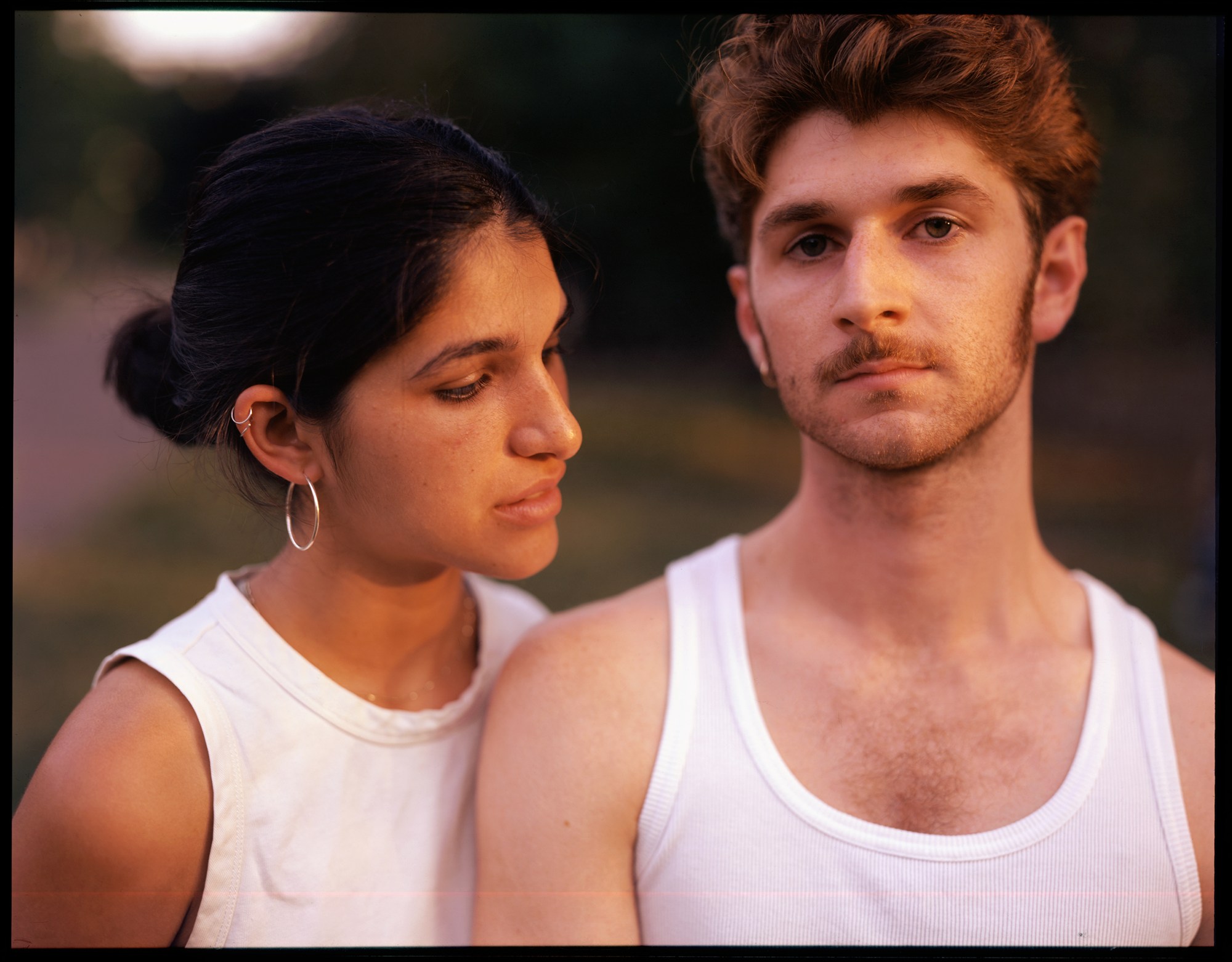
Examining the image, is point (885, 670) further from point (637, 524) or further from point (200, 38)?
point (200, 38)

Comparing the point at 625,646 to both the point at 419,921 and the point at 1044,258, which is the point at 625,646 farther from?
the point at 1044,258

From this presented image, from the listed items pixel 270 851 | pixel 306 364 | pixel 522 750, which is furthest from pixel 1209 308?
pixel 270 851

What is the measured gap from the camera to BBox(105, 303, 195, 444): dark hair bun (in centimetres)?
170

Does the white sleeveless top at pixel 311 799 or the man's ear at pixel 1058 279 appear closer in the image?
the white sleeveless top at pixel 311 799

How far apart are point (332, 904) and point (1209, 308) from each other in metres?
2.17

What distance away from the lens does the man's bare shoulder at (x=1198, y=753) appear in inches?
64.9

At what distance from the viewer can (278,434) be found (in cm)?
162

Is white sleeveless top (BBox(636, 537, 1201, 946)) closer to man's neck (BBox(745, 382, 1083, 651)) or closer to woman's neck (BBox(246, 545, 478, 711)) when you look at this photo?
man's neck (BBox(745, 382, 1083, 651))

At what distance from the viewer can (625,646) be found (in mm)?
A: 1825

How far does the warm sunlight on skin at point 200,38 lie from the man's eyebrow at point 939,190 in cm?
113

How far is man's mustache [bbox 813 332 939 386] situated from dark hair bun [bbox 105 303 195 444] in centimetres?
120

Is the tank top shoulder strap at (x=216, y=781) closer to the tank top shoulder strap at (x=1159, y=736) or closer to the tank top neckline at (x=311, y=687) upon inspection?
the tank top neckline at (x=311, y=687)

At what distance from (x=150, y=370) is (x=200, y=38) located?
2.17 feet

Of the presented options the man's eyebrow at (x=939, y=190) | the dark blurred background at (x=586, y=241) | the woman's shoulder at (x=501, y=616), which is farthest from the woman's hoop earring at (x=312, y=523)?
the man's eyebrow at (x=939, y=190)
